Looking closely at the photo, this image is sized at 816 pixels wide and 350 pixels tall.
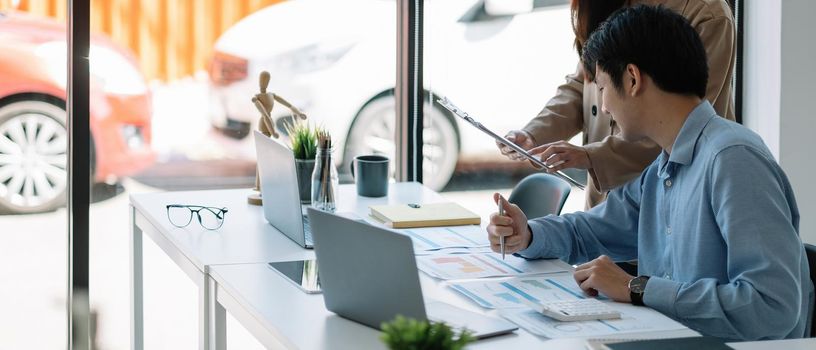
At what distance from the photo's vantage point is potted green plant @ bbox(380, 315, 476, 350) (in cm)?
110

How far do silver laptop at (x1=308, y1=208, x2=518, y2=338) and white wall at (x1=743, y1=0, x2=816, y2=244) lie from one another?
2650 millimetres

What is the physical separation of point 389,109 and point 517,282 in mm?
2061

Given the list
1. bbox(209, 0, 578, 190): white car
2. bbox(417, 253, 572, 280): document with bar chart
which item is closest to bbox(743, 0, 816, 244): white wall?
bbox(209, 0, 578, 190): white car

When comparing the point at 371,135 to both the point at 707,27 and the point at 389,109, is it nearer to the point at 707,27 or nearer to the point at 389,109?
the point at 389,109

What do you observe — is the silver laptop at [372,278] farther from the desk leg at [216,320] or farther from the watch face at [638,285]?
the desk leg at [216,320]

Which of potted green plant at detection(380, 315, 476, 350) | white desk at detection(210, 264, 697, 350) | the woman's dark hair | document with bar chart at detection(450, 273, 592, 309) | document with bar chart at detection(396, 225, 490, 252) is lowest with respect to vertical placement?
white desk at detection(210, 264, 697, 350)

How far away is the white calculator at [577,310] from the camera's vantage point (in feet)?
6.06

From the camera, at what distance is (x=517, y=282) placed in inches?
85.0

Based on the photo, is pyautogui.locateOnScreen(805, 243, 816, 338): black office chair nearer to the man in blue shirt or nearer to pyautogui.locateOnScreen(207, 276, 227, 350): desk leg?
the man in blue shirt

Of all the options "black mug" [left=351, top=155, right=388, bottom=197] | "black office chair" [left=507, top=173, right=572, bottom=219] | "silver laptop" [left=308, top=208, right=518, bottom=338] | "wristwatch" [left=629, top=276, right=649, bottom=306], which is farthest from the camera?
"black mug" [left=351, top=155, right=388, bottom=197]

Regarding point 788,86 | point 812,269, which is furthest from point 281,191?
point 788,86

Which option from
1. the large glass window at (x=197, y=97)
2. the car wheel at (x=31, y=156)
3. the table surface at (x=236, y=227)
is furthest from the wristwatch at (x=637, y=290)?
the car wheel at (x=31, y=156)

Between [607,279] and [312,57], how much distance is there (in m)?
2.23

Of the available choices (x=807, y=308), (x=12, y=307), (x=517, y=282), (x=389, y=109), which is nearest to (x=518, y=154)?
(x=517, y=282)
